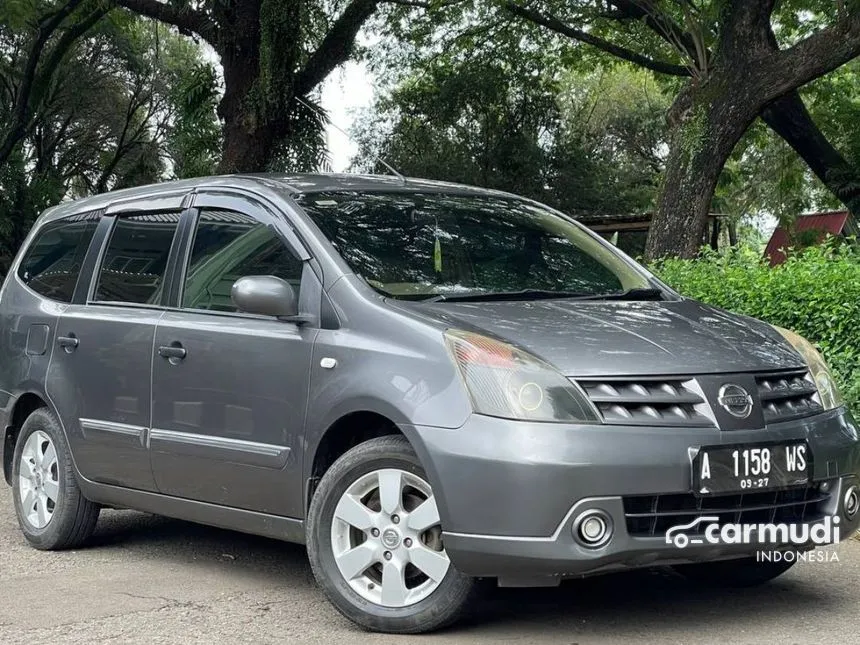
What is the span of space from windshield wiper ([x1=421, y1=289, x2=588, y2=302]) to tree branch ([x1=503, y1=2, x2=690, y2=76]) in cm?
1222

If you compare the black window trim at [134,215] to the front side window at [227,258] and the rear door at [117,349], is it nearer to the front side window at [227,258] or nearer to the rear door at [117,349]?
the rear door at [117,349]

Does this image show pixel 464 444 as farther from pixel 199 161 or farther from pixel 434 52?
pixel 434 52

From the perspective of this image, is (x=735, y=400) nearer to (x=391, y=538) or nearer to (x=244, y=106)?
(x=391, y=538)

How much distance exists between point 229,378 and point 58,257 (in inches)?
83.1

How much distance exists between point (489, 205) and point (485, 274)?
0.75m

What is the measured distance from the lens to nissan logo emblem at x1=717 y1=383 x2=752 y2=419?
452 cm

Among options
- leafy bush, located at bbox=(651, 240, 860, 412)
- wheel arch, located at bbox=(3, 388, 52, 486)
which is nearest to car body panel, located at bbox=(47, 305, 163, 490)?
wheel arch, located at bbox=(3, 388, 52, 486)

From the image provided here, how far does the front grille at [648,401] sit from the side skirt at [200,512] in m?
1.41

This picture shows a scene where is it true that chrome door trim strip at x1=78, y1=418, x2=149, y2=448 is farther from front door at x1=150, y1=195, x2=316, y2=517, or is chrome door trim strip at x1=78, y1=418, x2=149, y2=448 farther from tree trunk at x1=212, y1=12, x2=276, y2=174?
tree trunk at x1=212, y1=12, x2=276, y2=174

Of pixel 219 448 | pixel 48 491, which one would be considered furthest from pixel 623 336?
pixel 48 491

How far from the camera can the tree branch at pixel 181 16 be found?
1770 centimetres

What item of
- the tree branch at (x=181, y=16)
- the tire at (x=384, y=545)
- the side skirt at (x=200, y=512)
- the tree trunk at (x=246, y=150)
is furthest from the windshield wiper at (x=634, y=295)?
the tree branch at (x=181, y=16)

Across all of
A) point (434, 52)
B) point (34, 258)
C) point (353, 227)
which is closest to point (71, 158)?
point (434, 52)

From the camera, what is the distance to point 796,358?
499 centimetres
